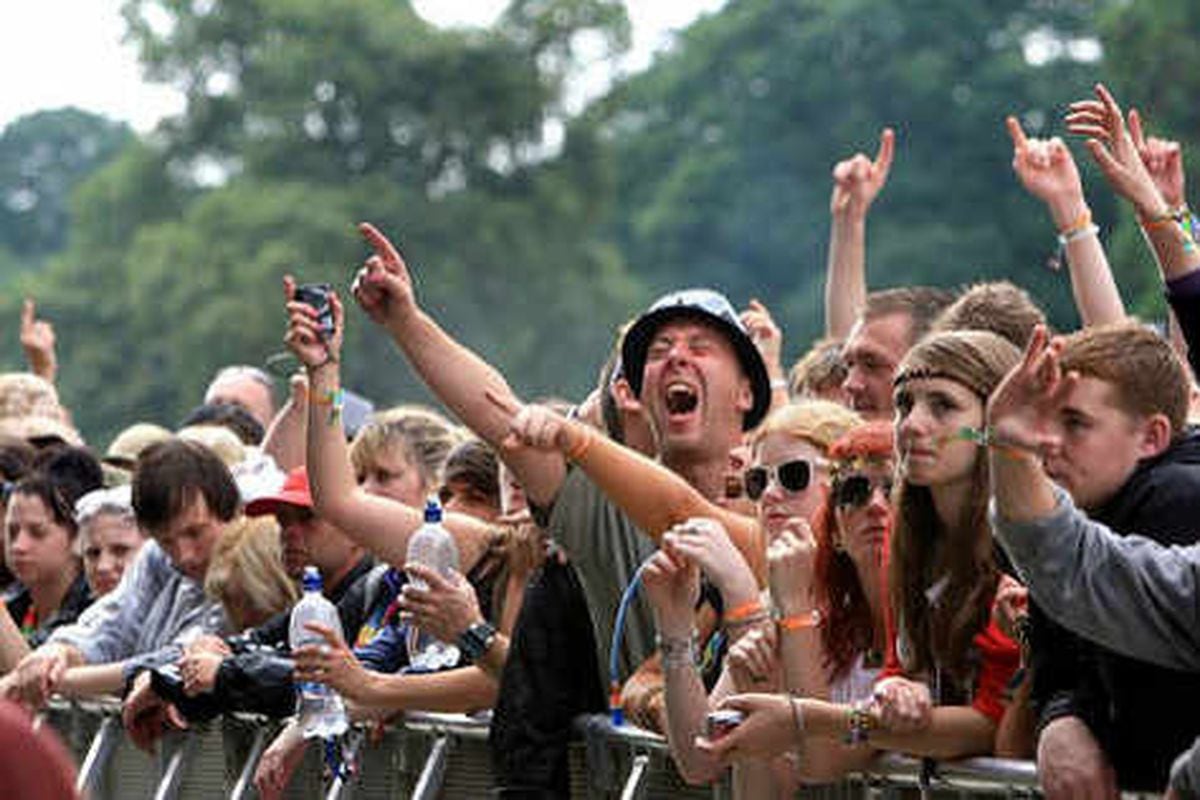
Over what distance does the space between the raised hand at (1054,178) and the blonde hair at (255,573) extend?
10.1ft

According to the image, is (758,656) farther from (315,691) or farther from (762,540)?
(315,691)

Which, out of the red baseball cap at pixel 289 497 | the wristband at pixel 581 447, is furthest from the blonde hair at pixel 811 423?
the red baseball cap at pixel 289 497

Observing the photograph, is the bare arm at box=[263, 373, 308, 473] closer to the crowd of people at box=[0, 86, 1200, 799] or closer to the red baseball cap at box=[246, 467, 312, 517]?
the crowd of people at box=[0, 86, 1200, 799]

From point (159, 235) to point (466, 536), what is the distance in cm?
7026

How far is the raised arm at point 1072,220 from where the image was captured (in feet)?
27.9

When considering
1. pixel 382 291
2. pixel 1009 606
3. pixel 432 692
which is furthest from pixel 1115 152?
pixel 432 692

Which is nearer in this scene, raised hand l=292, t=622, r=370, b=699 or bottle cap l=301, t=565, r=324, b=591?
raised hand l=292, t=622, r=370, b=699

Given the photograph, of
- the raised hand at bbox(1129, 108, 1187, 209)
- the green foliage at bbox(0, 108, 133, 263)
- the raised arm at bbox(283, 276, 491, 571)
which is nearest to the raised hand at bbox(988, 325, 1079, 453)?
the raised hand at bbox(1129, 108, 1187, 209)

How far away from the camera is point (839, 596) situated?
796 centimetres

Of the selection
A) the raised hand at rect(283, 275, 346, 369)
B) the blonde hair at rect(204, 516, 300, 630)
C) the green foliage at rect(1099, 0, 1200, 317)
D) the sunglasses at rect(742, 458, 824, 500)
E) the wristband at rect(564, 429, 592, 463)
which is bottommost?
the sunglasses at rect(742, 458, 824, 500)

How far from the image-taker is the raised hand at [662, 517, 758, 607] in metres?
7.78

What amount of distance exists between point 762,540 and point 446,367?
0.93m

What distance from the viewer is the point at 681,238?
275 feet

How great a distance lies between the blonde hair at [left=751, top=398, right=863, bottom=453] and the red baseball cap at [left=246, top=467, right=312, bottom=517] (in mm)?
2345
